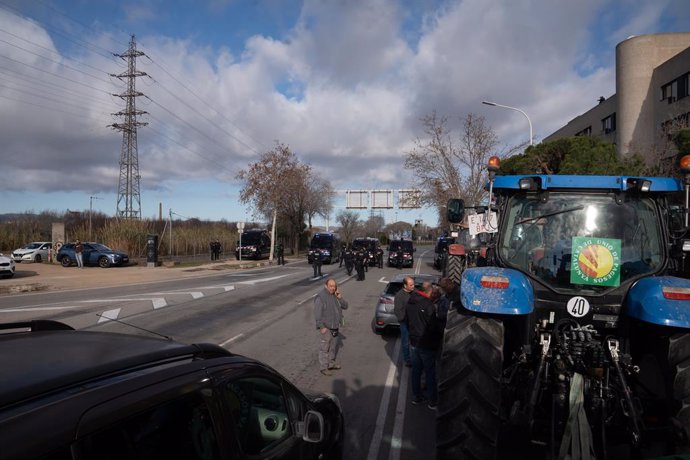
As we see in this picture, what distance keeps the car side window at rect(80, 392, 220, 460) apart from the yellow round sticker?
12.1 ft

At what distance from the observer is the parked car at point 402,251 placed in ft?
115

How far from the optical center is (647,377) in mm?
4641

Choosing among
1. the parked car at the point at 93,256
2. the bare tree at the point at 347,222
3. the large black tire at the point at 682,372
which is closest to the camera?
the large black tire at the point at 682,372

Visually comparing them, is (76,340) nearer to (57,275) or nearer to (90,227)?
(57,275)

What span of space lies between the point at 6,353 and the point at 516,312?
11.8ft

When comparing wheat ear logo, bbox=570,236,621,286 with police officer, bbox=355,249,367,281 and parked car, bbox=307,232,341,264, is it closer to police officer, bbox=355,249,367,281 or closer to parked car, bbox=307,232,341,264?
police officer, bbox=355,249,367,281

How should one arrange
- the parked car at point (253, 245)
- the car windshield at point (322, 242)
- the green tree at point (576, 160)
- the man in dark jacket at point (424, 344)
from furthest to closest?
the parked car at point (253, 245) < the car windshield at point (322, 242) < the green tree at point (576, 160) < the man in dark jacket at point (424, 344)

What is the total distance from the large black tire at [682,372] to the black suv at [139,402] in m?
2.83

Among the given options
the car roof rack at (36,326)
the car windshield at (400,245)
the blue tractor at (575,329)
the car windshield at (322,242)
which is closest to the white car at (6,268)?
the car windshield at (322,242)

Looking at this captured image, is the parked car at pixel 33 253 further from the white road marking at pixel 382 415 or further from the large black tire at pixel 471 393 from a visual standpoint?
the large black tire at pixel 471 393

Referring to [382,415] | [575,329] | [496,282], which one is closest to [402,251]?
[382,415]

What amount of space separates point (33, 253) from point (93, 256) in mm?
6617

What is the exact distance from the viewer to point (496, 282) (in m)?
4.44

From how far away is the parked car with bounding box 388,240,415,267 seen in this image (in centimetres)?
3509
